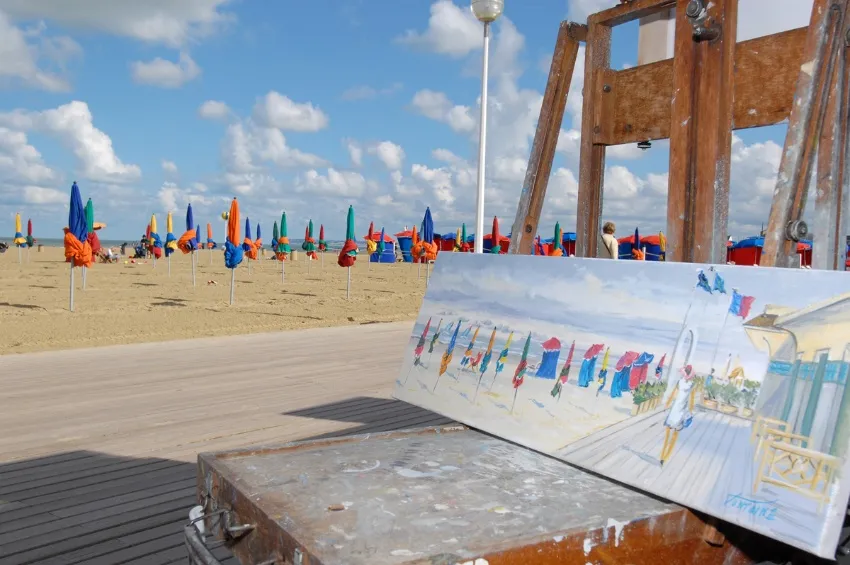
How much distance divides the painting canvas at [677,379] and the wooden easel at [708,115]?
1.37 ft

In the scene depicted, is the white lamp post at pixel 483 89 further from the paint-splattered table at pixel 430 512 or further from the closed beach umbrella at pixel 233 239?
the closed beach umbrella at pixel 233 239

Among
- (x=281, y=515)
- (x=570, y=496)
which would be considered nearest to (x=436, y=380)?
(x=570, y=496)

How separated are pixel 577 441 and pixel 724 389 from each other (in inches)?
21.4

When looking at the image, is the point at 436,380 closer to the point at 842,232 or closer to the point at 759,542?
the point at 759,542

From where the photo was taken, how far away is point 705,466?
1896 mm

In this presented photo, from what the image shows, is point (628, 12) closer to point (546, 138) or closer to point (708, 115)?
point (546, 138)

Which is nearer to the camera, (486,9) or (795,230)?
(795,230)

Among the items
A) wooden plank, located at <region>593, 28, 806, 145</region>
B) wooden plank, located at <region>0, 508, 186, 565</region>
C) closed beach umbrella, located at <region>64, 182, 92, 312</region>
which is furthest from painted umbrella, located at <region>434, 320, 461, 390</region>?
closed beach umbrella, located at <region>64, 182, 92, 312</region>

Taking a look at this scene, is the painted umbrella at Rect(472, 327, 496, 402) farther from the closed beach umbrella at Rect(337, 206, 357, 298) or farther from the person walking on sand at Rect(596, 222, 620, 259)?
the closed beach umbrella at Rect(337, 206, 357, 298)

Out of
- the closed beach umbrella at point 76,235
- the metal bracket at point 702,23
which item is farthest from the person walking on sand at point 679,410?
the closed beach umbrella at point 76,235

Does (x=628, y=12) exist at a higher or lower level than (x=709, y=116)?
higher

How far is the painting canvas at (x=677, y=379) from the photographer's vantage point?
172cm
